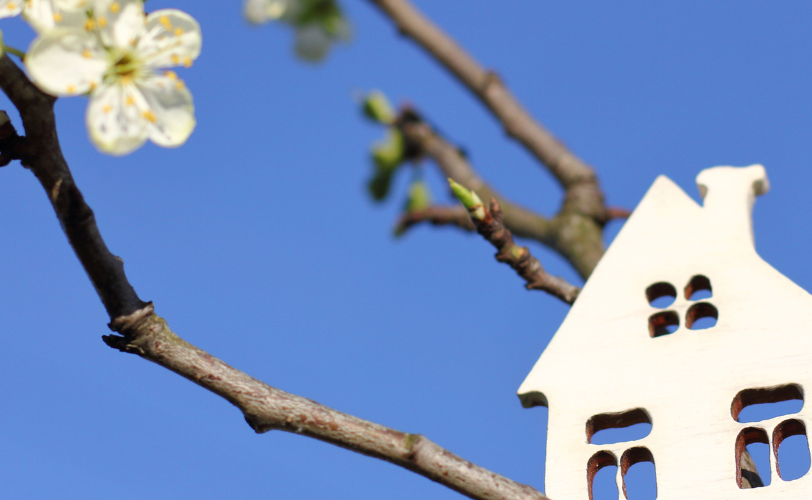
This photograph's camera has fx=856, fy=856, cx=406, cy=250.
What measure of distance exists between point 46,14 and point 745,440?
144cm

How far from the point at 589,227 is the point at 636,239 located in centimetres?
75

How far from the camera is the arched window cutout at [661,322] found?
73.4 inches

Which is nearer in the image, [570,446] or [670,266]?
[570,446]

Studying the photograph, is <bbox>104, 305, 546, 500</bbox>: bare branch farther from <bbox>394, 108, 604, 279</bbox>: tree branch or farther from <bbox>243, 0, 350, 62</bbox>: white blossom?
<bbox>243, 0, 350, 62</bbox>: white blossom

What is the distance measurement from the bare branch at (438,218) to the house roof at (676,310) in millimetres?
1057

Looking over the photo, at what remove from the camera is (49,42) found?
1.15 metres

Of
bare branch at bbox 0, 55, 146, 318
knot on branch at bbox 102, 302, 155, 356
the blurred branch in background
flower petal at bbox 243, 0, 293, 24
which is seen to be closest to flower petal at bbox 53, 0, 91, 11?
bare branch at bbox 0, 55, 146, 318

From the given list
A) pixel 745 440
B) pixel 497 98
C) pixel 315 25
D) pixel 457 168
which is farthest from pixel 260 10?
pixel 745 440

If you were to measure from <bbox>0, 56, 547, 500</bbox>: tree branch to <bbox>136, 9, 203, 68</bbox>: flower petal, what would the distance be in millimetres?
172

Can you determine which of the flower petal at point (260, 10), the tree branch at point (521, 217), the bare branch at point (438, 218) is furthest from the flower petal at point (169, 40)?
the bare branch at point (438, 218)

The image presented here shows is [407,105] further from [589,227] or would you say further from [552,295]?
[552,295]

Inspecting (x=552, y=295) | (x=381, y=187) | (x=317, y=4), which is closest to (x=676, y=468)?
(x=552, y=295)

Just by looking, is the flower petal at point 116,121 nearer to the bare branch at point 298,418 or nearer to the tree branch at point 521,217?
the bare branch at point 298,418

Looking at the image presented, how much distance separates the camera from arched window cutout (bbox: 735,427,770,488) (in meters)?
1.60
